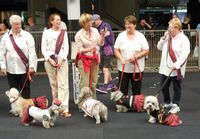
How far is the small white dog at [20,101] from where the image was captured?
757cm

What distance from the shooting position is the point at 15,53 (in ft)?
25.7

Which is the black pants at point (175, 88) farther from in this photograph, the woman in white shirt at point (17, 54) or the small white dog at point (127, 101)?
the woman in white shirt at point (17, 54)

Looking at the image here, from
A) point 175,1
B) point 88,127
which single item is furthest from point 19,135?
point 175,1

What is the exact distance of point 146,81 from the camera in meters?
11.9

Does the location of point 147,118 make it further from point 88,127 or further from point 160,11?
point 160,11

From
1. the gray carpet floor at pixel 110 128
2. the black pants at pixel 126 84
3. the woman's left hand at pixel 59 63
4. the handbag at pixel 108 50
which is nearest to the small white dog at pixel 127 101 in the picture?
the gray carpet floor at pixel 110 128

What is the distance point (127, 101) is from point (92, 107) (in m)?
0.91

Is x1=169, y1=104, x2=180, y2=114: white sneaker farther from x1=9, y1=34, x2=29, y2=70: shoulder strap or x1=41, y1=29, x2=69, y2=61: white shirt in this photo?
x1=9, y1=34, x2=29, y2=70: shoulder strap

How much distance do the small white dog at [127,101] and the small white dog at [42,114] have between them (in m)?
1.34

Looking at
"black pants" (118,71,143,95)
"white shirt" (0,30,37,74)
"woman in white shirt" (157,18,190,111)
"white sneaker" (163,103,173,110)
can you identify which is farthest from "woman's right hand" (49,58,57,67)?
"white sneaker" (163,103,173,110)

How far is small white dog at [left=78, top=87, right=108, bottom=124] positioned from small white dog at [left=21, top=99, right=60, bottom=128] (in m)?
0.57

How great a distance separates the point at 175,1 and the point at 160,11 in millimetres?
7317

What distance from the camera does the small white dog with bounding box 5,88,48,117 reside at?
7.57 metres

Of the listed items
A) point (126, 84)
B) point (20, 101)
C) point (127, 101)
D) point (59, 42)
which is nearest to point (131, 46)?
point (126, 84)
